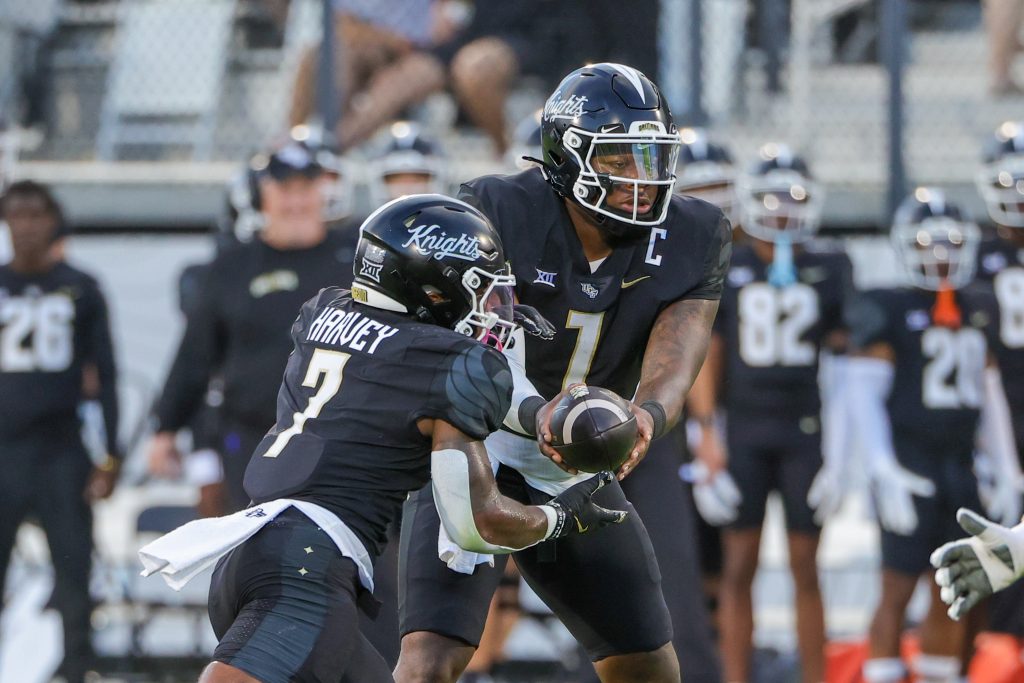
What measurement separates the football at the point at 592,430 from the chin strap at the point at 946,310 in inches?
125

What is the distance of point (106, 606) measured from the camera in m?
7.59

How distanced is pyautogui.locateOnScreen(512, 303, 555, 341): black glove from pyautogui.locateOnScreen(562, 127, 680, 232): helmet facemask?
0.32 metres

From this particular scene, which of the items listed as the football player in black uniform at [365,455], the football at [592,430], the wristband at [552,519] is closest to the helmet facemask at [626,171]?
the football player in black uniform at [365,455]

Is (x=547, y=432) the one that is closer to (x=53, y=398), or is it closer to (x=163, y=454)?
(x=163, y=454)

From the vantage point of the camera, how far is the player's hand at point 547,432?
3699 mm

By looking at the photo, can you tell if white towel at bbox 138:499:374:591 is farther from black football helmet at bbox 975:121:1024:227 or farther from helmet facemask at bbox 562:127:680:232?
black football helmet at bbox 975:121:1024:227

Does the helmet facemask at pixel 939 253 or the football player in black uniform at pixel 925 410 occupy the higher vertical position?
the helmet facemask at pixel 939 253

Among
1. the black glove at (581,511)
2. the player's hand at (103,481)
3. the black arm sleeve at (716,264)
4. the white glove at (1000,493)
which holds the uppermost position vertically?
the black arm sleeve at (716,264)

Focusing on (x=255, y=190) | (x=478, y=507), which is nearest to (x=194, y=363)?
(x=255, y=190)

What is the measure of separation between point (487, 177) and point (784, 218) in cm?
294

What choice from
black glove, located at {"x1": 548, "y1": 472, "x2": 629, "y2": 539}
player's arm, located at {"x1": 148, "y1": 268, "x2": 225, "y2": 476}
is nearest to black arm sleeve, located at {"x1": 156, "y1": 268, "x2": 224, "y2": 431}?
player's arm, located at {"x1": 148, "y1": 268, "x2": 225, "y2": 476}

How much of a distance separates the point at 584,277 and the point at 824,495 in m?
2.76

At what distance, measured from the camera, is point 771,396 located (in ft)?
22.0

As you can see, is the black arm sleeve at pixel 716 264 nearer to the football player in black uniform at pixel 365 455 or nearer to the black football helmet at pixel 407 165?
the football player in black uniform at pixel 365 455
